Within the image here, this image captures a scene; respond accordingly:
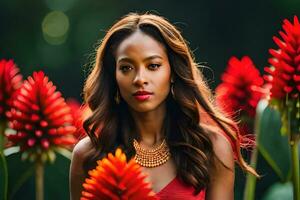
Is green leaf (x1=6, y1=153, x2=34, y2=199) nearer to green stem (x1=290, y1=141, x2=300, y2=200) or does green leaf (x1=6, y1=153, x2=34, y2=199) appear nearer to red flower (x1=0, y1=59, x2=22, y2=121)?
red flower (x1=0, y1=59, x2=22, y2=121)

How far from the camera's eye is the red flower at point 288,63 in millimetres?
3975

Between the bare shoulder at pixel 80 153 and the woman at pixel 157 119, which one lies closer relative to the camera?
the woman at pixel 157 119

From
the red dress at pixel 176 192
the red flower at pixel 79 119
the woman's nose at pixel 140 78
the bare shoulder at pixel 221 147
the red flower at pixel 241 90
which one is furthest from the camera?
the red flower at pixel 241 90

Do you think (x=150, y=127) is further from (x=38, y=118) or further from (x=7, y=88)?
(x=7, y=88)

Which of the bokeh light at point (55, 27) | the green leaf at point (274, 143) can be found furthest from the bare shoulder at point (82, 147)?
the bokeh light at point (55, 27)

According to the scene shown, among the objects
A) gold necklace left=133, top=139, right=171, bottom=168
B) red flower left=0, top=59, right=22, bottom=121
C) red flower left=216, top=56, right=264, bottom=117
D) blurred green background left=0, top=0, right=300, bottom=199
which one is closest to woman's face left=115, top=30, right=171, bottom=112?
gold necklace left=133, top=139, right=171, bottom=168

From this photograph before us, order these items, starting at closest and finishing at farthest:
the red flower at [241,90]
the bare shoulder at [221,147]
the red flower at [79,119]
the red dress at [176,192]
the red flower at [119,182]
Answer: the red flower at [119,182]
the red dress at [176,192]
the bare shoulder at [221,147]
the red flower at [79,119]
the red flower at [241,90]

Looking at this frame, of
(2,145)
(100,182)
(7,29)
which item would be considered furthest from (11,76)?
(7,29)

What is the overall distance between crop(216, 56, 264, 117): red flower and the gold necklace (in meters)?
0.56

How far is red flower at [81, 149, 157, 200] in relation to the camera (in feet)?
9.95

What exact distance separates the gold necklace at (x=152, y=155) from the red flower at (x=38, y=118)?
0.24m

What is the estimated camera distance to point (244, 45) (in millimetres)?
9016

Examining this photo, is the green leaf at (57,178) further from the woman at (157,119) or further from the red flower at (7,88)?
the red flower at (7,88)

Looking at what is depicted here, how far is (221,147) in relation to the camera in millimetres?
4035
